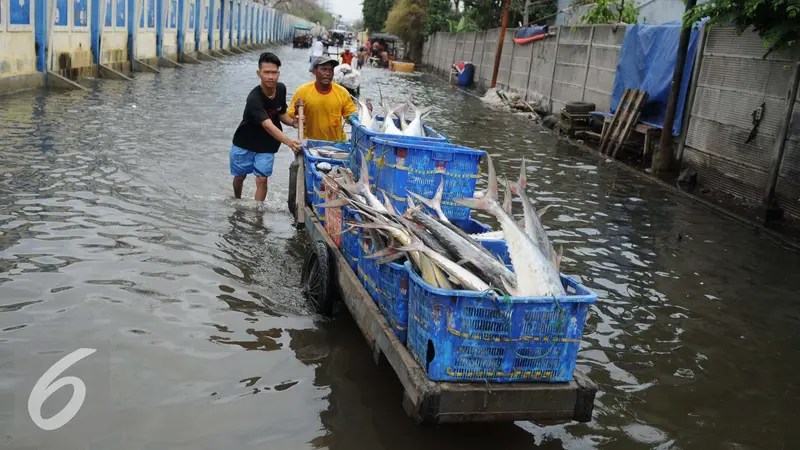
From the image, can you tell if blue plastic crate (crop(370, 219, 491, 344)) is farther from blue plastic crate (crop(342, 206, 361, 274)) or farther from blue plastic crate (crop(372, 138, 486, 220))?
blue plastic crate (crop(372, 138, 486, 220))

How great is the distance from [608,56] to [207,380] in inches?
632

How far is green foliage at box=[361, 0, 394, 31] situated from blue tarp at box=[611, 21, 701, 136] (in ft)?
194

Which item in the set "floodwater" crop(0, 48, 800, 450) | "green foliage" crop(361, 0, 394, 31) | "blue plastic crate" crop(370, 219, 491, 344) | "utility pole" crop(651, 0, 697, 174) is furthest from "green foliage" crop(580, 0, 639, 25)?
"green foliage" crop(361, 0, 394, 31)

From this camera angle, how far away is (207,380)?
4613 mm

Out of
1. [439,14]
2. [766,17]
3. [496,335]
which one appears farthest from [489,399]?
[439,14]

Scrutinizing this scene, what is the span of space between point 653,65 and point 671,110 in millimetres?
2124

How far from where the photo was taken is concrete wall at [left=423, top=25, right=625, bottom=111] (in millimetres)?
18422

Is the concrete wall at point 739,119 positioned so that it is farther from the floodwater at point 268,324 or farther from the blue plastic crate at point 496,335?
the blue plastic crate at point 496,335

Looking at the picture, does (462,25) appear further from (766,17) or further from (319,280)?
(319,280)

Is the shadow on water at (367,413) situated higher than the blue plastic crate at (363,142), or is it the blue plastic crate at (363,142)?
the blue plastic crate at (363,142)

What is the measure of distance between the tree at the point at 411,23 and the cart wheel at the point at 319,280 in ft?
177

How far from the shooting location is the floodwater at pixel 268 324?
14.0 ft

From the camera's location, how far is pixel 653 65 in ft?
49.5

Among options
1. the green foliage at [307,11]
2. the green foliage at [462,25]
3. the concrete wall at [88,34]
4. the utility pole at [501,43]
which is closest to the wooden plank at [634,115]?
the concrete wall at [88,34]
